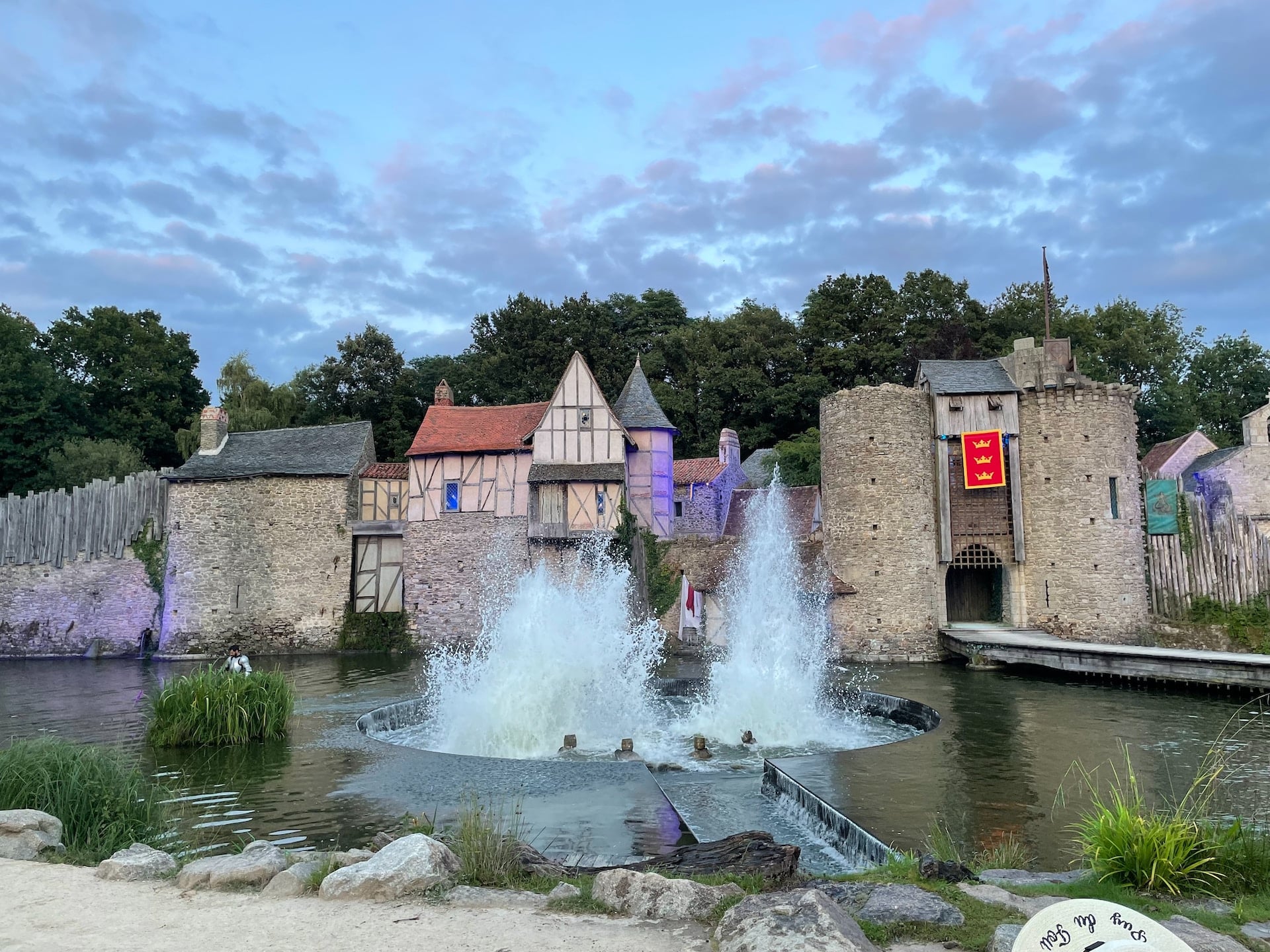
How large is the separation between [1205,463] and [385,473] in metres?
30.6

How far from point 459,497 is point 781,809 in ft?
65.4

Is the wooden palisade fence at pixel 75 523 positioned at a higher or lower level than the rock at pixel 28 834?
higher

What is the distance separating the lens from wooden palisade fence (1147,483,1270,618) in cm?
2142

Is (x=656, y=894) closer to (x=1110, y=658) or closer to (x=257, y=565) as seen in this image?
(x=1110, y=658)

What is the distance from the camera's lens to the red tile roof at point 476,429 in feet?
90.3

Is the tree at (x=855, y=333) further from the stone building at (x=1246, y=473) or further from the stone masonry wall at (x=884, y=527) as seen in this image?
the stone masonry wall at (x=884, y=527)

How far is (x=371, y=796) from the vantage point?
9.29 metres

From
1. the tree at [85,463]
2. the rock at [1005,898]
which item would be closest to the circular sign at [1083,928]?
the rock at [1005,898]

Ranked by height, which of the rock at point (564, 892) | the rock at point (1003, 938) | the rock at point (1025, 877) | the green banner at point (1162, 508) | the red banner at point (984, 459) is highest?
the red banner at point (984, 459)

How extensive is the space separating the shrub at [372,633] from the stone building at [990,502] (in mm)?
A: 13815

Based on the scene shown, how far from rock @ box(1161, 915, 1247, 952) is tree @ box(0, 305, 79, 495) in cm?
3884

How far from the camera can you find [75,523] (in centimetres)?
2719

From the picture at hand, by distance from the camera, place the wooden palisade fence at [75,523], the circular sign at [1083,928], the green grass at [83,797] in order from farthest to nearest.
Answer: the wooden palisade fence at [75,523]
the green grass at [83,797]
the circular sign at [1083,928]

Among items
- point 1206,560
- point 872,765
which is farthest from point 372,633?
point 1206,560
